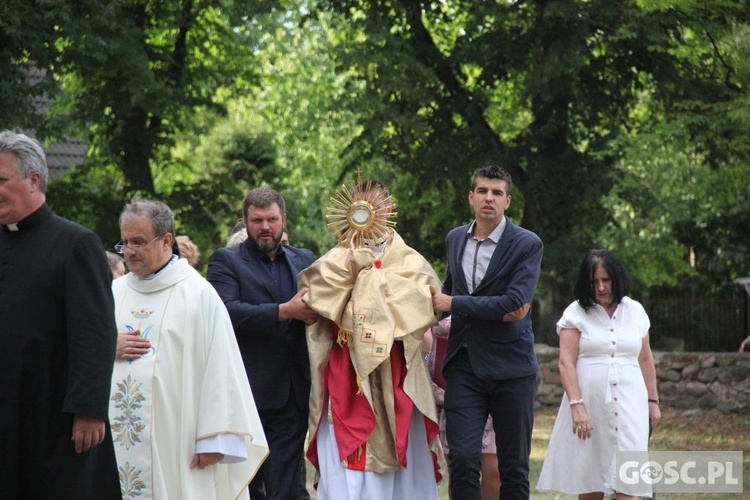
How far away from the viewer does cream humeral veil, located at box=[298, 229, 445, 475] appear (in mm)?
7359

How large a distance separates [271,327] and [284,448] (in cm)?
79

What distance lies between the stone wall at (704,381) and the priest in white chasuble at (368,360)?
1192 centimetres

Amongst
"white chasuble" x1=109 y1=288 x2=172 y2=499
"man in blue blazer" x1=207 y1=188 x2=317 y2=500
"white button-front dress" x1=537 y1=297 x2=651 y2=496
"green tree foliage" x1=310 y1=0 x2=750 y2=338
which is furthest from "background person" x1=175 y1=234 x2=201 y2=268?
"green tree foliage" x1=310 y1=0 x2=750 y2=338

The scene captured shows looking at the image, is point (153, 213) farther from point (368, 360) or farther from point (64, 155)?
point (64, 155)

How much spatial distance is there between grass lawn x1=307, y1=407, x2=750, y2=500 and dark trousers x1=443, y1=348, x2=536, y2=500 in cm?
374

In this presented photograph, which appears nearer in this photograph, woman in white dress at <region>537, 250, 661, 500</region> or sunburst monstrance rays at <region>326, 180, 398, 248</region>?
sunburst monstrance rays at <region>326, 180, 398, 248</region>

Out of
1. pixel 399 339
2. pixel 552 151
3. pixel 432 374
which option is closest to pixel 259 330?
pixel 399 339

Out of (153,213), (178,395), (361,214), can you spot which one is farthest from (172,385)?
(361,214)

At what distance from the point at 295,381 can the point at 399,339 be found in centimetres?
73

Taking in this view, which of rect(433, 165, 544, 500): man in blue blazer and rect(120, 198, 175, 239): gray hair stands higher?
rect(120, 198, 175, 239): gray hair

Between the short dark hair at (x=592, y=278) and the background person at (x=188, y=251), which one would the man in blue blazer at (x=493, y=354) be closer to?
the short dark hair at (x=592, y=278)

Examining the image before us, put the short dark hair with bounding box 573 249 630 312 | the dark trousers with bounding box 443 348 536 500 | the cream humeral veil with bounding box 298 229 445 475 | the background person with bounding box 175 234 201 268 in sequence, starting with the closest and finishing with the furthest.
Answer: the cream humeral veil with bounding box 298 229 445 475, the dark trousers with bounding box 443 348 536 500, the short dark hair with bounding box 573 249 630 312, the background person with bounding box 175 234 201 268

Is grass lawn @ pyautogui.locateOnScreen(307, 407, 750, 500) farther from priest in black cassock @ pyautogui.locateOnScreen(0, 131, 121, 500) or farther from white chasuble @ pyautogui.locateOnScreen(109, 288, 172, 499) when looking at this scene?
priest in black cassock @ pyautogui.locateOnScreen(0, 131, 121, 500)

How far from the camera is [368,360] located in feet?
24.0
